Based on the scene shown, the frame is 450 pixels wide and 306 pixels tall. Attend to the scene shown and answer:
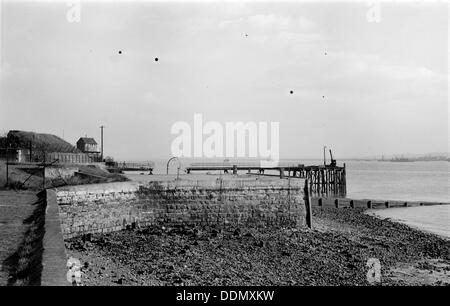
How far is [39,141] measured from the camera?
43.6 metres

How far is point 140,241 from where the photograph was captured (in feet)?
43.1

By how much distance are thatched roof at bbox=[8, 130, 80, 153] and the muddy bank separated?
30128 millimetres

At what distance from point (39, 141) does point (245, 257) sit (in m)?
36.7

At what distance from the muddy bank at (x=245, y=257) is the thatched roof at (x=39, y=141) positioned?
30.1 metres

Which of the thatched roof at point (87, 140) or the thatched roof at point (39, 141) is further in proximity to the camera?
the thatched roof at point (87, 140)

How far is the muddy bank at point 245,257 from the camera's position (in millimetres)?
10500

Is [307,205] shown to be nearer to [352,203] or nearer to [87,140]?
[352,203]

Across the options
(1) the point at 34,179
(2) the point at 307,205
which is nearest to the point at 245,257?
(2) the point at 307,205

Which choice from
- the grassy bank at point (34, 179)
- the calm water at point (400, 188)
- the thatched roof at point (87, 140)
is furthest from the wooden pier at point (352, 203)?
the thatched roof at point (87, 140)

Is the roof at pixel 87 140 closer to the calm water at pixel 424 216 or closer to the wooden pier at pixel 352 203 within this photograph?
the wooden pier at pixel 352 203

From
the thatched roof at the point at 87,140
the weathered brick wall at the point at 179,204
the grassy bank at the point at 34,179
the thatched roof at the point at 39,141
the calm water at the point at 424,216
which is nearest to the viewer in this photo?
the weathered brick wall at the point at 179,204

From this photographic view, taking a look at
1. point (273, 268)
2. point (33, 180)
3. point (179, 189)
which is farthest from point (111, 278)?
point (33, 180)

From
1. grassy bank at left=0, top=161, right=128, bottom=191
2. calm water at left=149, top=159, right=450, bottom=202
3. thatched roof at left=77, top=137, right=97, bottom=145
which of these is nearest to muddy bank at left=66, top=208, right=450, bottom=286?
grassy bank at left=0, top=161, right=128, bottom=191
